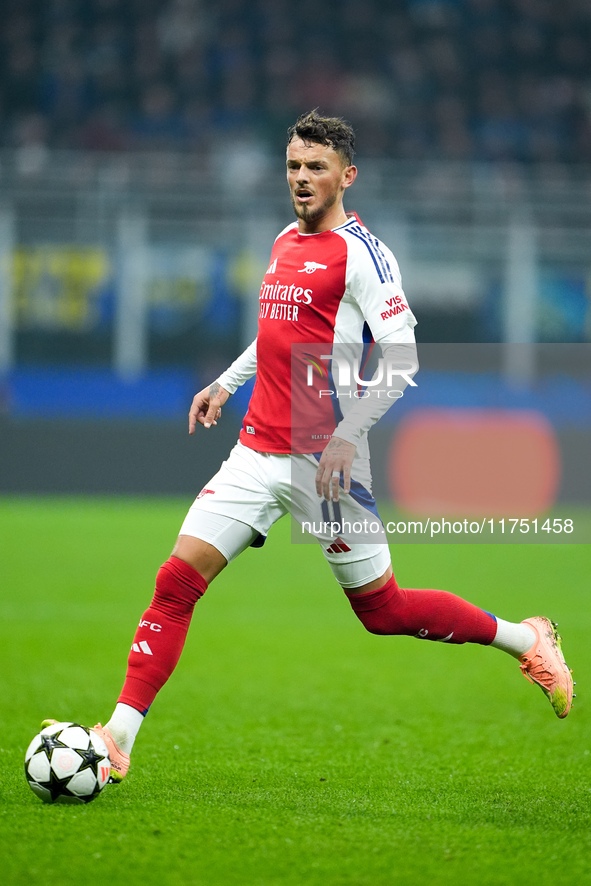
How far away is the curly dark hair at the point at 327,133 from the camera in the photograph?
12.7 feet

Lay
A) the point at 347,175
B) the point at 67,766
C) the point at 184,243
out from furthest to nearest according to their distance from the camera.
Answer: the point at 184,243, the point at 347,175, the point at 67,766

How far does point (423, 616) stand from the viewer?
154 inches

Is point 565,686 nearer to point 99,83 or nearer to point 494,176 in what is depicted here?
point 494,176

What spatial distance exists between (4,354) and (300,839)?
41.4 feet

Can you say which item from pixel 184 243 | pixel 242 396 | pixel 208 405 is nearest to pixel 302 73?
pixel 184 243

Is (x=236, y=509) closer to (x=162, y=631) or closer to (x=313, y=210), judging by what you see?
(x=162, y=631)

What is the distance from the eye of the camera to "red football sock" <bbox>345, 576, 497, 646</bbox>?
3881 mm

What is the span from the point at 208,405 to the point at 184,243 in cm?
1209

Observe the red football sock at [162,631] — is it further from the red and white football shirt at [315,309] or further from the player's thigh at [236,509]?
the red and white football shirt at [315,309]

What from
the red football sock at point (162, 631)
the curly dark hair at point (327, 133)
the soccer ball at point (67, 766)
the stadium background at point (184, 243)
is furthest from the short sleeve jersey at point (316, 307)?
the stadium background at point (184, 243)

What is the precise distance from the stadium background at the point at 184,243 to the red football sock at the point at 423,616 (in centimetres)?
1051

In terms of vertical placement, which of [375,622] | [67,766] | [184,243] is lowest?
[67,766]

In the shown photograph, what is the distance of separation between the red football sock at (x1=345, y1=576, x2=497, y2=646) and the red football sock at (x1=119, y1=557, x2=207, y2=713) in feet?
2.01

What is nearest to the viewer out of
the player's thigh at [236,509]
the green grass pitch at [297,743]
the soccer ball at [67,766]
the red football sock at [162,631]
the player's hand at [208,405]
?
the green grass pitch at [297,743]
